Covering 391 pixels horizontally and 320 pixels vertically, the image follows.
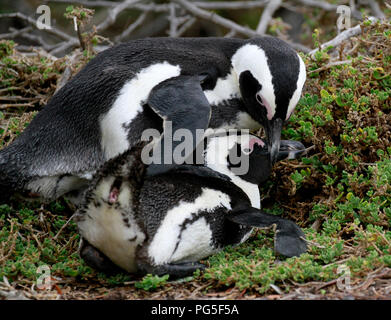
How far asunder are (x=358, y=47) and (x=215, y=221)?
64.9 inches

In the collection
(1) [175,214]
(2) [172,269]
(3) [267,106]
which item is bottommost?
(2) [172,269]

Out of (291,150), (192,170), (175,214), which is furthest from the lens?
(291,150)

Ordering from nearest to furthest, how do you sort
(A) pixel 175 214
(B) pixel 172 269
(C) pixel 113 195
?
1. (C) pixel 113 195
2. (B) pixel 172 269
3. (A) pixel 175 214

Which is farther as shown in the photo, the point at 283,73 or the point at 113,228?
the point at 283,73

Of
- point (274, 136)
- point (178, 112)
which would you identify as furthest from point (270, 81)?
point (178, 112)

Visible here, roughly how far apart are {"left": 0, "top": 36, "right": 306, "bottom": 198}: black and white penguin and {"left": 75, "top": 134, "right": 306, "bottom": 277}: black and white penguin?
115mm

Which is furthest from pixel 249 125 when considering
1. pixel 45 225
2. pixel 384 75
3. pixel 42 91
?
pixel 42 91

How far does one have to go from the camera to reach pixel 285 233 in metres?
3.00

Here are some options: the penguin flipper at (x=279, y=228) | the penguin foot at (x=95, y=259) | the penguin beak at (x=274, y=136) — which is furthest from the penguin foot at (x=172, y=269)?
the penguin beak at (x=274, y=136)

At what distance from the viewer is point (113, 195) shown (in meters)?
2.66

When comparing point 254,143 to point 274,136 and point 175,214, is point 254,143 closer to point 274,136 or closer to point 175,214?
point 274,136

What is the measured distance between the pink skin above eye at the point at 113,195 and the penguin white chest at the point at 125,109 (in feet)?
1.24

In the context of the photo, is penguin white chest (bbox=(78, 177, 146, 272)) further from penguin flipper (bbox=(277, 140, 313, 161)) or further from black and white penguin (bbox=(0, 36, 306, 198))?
penguin flipper (bbox=(277, 140, 313, 161))

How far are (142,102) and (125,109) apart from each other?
80 mm
